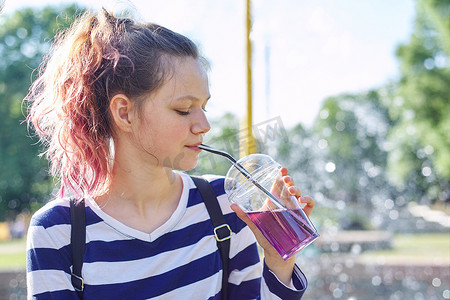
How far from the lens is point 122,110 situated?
1.42 m

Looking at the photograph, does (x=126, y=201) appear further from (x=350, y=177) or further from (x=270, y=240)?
(x=350, y=177)

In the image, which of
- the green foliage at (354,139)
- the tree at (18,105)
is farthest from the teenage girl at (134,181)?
the green foliage at (354,139)

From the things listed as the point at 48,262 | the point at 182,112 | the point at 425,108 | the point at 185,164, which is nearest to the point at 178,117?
the point at 182,112

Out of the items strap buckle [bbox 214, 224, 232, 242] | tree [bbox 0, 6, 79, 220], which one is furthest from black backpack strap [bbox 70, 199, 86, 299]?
tree [bbox 0, 6, 79, 220]

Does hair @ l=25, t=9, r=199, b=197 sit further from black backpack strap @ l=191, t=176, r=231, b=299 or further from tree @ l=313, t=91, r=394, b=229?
tree @ l=313, t=91, r=394, b=229

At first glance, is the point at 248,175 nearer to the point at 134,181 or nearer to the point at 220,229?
the point at 220,229

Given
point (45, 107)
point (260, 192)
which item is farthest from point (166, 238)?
point (45, 107)

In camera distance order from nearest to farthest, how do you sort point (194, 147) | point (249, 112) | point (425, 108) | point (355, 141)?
point (194, 147)
point (249, 112)
point (425, 108)
point (355, 141)

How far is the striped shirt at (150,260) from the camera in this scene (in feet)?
4.27

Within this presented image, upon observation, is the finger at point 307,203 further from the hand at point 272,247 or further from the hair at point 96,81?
the hair at point 96,81

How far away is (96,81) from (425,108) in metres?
16.2

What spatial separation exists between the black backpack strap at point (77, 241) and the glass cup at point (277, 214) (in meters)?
0.41

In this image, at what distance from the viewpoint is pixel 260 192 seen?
135 cm

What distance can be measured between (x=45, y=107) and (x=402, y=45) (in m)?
18.1
